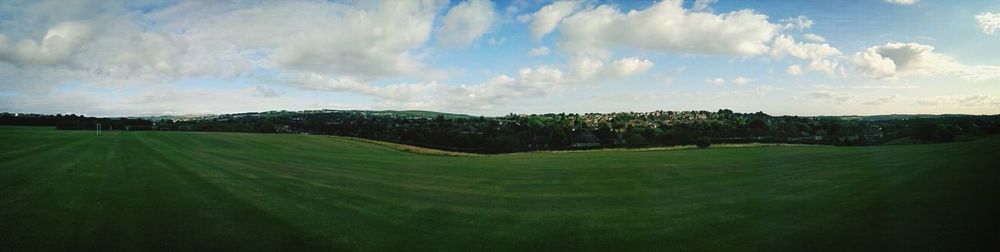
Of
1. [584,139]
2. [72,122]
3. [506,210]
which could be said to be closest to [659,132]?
[584,139]

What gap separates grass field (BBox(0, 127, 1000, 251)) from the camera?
1074 cm

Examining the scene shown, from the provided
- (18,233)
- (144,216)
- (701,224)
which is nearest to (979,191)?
(701,224)

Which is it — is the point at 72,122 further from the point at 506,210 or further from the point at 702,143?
the point at 702,143

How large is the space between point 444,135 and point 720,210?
78.4 meters

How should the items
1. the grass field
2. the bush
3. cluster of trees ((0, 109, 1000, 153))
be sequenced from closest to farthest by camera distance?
the grass field
cluster of trees ((0, 109, 1000, 153))
the bush

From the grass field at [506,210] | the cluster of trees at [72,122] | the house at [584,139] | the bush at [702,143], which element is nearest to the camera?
the grass field at [506,210]

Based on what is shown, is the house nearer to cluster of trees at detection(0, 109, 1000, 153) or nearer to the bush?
cluster of trees at detection(0, 109, 1000, 153)

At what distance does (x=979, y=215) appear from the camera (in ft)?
38.4

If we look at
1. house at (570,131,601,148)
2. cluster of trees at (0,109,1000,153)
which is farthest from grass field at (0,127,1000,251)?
house at (570,131,601,148)

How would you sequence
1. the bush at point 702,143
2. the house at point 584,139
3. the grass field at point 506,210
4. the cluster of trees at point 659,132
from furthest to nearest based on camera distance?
the house at point 584,139
the bush at point 702,143
the cluster of trees at point 659,132
the grass field at point 506,210

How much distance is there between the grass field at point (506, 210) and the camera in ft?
35.2

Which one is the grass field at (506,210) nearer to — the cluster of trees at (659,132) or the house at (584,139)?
the cluster of trees at (659,132)

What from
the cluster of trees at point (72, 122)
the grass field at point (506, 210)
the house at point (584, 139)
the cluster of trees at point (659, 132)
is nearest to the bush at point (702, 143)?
the cluster of trees at point (659, 132)

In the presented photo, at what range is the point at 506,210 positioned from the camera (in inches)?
610
